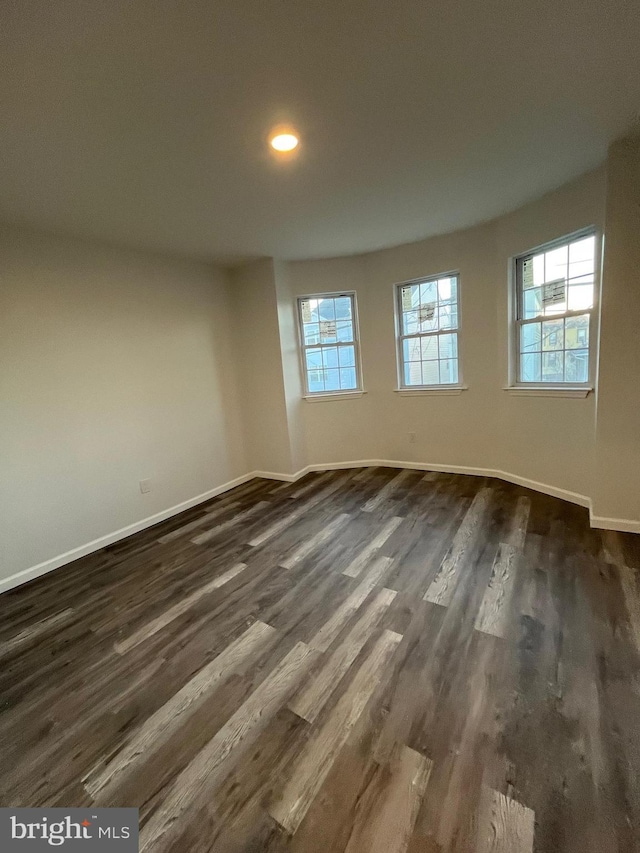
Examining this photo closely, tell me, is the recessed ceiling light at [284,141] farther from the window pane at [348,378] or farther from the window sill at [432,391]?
the window sill at [432,391]

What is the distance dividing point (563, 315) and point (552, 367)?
17.8 inches

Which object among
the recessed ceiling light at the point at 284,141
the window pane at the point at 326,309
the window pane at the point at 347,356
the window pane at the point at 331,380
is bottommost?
the window pane at the point at 331,380

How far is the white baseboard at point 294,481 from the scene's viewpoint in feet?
8.81

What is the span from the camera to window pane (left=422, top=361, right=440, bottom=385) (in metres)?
4.16

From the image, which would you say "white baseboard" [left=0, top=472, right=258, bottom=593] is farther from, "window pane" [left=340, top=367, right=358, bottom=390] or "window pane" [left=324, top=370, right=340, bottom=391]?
"window pane" [left=340, top=367, right=358, bottom=390]

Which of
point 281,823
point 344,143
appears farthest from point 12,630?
point 344,143

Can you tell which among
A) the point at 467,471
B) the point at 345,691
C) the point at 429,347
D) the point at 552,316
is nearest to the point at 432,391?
the point at 429,347

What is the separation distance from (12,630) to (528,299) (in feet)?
15.4

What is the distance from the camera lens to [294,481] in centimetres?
437

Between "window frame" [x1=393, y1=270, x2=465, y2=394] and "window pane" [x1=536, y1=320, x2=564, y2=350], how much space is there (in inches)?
32.4

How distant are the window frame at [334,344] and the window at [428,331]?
51 centimetres

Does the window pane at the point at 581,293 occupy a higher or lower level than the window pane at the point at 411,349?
higher

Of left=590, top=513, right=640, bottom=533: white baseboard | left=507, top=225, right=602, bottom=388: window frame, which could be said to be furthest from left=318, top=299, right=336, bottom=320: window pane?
left=590, top=513, right=640, bottom=533: white baseboard

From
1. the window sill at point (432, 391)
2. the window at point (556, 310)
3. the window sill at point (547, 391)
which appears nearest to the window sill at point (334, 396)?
the window sill at point (432, 391)
